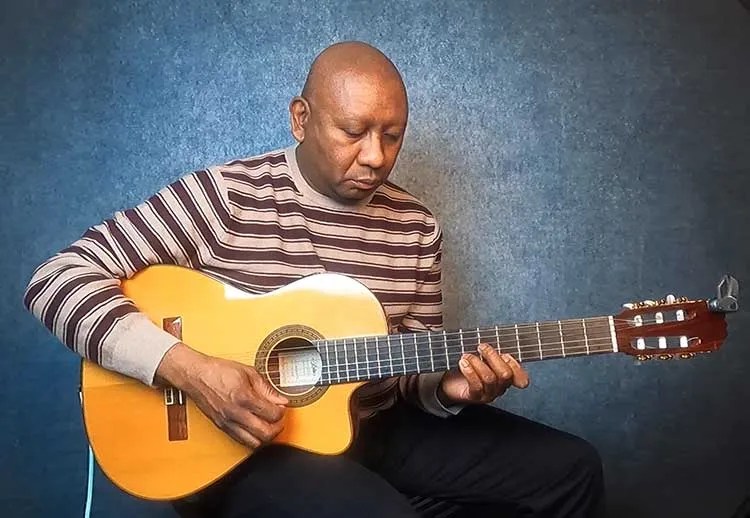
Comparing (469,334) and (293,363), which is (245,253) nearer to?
(293,363)

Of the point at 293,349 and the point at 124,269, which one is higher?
the point at 124,269

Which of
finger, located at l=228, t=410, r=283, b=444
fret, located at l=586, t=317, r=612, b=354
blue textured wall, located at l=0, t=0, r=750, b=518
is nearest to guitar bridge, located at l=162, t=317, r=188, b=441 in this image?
finger, located at l=228, t=410, r=283, b=444

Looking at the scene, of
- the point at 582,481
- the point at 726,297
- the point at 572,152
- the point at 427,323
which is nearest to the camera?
the point at 726,297

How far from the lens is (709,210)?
73.9 inches

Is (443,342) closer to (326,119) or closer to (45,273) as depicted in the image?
(326,119)

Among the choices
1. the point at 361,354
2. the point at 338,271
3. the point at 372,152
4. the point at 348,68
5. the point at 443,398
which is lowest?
the point at 443,398

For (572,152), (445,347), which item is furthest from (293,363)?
(572,152)

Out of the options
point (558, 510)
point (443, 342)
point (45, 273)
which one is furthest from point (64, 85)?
point (558, 510)

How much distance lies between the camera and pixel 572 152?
1.88 metres

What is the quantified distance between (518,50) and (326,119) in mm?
705

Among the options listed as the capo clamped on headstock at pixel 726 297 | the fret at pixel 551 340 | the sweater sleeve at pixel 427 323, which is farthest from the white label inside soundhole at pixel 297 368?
the capo clamped on headstock at pixel 726 297

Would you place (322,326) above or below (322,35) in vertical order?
below

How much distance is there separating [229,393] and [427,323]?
1.41 feet

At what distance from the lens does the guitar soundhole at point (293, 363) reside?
126 cm
